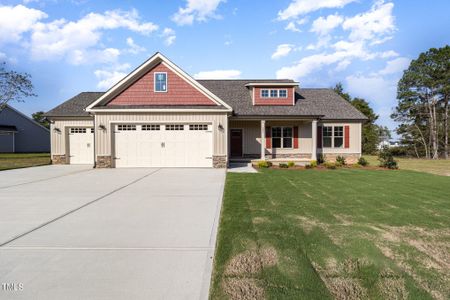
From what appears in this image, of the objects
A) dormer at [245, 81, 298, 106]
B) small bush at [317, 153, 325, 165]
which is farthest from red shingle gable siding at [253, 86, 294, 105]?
small bush at [317, 153, 325, 165]

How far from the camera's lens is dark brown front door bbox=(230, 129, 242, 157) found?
17.9 meters

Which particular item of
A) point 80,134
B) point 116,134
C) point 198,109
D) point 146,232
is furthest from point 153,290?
point 80,134

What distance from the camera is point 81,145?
662 inches

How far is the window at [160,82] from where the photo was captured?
48.5 ft

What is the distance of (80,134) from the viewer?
55.3 feet

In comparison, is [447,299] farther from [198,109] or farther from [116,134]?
[116,134]

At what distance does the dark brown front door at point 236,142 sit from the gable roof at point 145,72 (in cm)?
369

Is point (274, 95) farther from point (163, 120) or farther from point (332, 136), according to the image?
point (163, 120)

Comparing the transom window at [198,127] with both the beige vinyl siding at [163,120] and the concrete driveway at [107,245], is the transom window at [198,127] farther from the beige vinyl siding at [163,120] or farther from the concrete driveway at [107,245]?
the concrete driveway at [107,245]

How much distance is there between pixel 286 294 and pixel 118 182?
8383mm

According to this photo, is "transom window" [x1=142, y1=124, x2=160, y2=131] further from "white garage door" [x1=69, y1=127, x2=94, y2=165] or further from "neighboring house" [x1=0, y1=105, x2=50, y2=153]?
"neighboring house" [x1=0, y1=105, x2=50, y2=153]

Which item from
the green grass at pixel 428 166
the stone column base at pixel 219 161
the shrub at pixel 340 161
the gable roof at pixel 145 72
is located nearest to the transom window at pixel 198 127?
the gable roof at pixel 145 72

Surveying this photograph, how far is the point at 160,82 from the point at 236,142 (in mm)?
6477

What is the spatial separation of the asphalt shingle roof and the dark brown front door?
162 cm
